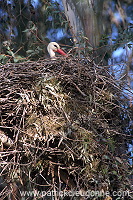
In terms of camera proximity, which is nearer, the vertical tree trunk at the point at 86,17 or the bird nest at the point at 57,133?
the bird nest at the point at 57,133

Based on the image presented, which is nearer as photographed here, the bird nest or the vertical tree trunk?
the bird nest

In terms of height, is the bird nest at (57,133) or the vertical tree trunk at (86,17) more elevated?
the vertical tree trunk at (86,17)

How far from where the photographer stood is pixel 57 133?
2557 millimetres

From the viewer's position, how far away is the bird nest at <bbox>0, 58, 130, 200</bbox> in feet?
8.51

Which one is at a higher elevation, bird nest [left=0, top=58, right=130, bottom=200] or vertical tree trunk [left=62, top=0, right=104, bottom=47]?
vertical tree trunk [left=62, top=0, right=104, bottom=47]

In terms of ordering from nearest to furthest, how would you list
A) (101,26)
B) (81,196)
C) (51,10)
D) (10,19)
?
1. (81,196)
2. (101,26)
3. (51,10)
4. (10,19)

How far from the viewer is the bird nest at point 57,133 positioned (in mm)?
2594

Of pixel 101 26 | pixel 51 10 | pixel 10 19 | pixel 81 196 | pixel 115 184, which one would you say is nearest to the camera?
pixel 81 196

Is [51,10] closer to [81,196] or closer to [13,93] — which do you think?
[13,93]

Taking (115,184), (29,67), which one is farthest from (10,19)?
(115,184)

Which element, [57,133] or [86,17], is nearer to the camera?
[57,133]

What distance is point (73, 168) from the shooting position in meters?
2.62

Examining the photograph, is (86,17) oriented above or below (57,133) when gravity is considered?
above

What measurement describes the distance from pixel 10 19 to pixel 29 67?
8.76 ft
